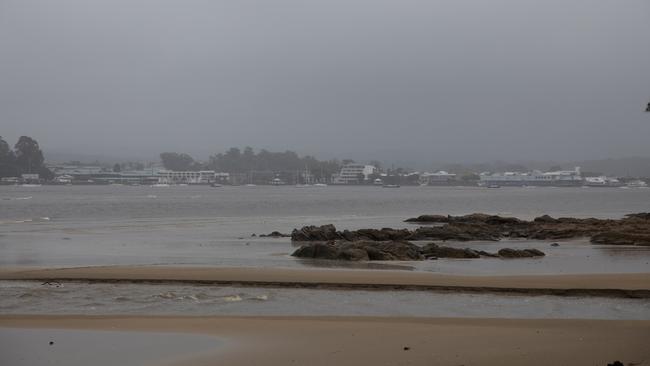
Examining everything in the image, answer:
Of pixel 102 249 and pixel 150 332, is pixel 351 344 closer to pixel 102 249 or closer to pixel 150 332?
pixel 150 332

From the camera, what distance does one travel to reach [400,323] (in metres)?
11.5

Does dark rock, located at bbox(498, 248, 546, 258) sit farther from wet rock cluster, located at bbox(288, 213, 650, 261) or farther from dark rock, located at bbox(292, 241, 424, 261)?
dark rock, located at bbox(292, 241, 424, 261)

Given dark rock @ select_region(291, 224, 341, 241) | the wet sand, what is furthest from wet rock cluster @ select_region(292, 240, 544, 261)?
the wet sand

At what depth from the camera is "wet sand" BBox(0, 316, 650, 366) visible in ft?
29.0

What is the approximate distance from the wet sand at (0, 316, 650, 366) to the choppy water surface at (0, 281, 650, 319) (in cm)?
84

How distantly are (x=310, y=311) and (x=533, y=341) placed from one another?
15.1ft

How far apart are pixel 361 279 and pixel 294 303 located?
387 centimetres

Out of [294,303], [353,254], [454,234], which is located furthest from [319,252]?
[454,234]

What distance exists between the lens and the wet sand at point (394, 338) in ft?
29.0

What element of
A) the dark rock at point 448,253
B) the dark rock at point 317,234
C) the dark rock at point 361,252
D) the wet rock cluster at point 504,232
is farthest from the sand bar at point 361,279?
the wet rock cluster at point 504,232

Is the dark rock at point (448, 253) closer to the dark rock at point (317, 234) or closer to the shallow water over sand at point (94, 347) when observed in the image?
the dark rock at point (317, 234)

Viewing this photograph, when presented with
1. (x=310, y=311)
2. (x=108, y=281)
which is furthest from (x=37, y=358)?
(x=108, y=281)

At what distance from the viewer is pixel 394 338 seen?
403 inches

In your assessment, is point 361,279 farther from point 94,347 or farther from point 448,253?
point 94,347
